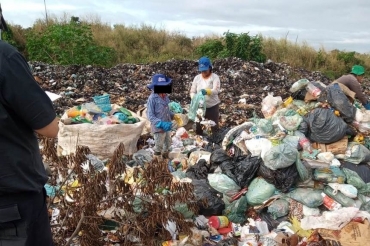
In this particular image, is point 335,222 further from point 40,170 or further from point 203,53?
point 203,53

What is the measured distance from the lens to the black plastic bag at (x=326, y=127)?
4422mm

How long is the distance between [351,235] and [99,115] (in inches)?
135

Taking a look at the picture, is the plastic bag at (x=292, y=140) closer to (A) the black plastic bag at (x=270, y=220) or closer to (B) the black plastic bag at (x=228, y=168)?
(B) the black plastic bag at (x=228, y=168)

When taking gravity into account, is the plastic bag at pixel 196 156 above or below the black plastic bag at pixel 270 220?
above

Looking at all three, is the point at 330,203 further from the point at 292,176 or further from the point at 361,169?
the point at 361,169

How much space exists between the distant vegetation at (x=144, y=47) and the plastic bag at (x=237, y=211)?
8104 millimetres

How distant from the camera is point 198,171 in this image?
4461 mm

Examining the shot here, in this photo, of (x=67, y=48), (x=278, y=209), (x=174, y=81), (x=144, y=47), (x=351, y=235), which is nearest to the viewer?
(x=351, y=235)

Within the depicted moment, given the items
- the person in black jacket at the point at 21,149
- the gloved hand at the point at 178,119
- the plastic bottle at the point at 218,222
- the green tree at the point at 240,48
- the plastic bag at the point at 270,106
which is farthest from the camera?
the green tree at the point at 240,48

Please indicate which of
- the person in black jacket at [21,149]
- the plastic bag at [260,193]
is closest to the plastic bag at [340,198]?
the plastic bag at [260,193]

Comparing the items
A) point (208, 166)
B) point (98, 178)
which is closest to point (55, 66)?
point (208, 166)

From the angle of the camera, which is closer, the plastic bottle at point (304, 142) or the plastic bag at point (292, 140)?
the plastic bag at point (292, 140)

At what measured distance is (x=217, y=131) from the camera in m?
6.41

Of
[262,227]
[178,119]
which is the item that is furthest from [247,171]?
[178,119]
